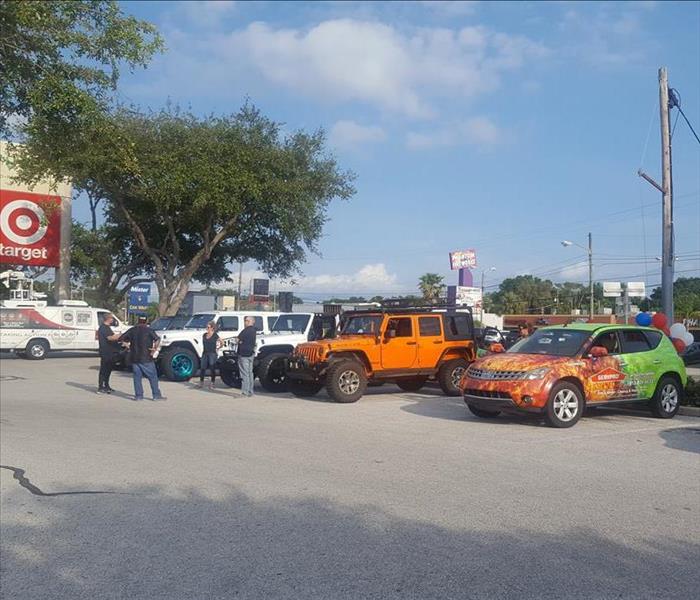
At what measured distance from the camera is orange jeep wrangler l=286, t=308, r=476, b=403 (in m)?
15.4

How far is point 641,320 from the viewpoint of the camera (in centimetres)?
1658

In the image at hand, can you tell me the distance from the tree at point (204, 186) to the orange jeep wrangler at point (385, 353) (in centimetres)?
1203

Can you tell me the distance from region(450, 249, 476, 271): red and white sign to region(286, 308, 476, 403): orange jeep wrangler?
11.7 metres

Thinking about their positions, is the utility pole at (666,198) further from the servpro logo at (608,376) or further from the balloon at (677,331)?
the servpro logo at (608,376)

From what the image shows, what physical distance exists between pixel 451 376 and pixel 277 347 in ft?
14.7

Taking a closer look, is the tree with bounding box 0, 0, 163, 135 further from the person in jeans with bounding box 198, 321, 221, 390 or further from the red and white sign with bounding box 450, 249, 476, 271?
the red and white sign with bounding box 450, 249, 476, 271

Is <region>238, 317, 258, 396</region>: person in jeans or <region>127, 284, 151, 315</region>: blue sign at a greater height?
<region>127, 284, 151, 315</region>: blue sign

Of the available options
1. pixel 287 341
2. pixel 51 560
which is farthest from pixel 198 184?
pixel 51 560

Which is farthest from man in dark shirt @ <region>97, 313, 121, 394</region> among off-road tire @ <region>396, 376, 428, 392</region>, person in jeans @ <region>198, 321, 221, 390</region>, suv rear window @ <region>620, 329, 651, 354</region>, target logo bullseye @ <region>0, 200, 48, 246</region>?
target logo bullseye @ <region>0, 200, 48, 246</region>

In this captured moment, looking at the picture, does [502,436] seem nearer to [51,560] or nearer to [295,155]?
[51,560]

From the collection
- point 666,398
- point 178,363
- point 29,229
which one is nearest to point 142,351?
point 178,363

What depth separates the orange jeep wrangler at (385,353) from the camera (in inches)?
606

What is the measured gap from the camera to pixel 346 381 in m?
15.4

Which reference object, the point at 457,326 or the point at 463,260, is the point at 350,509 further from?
the point at 463,260
